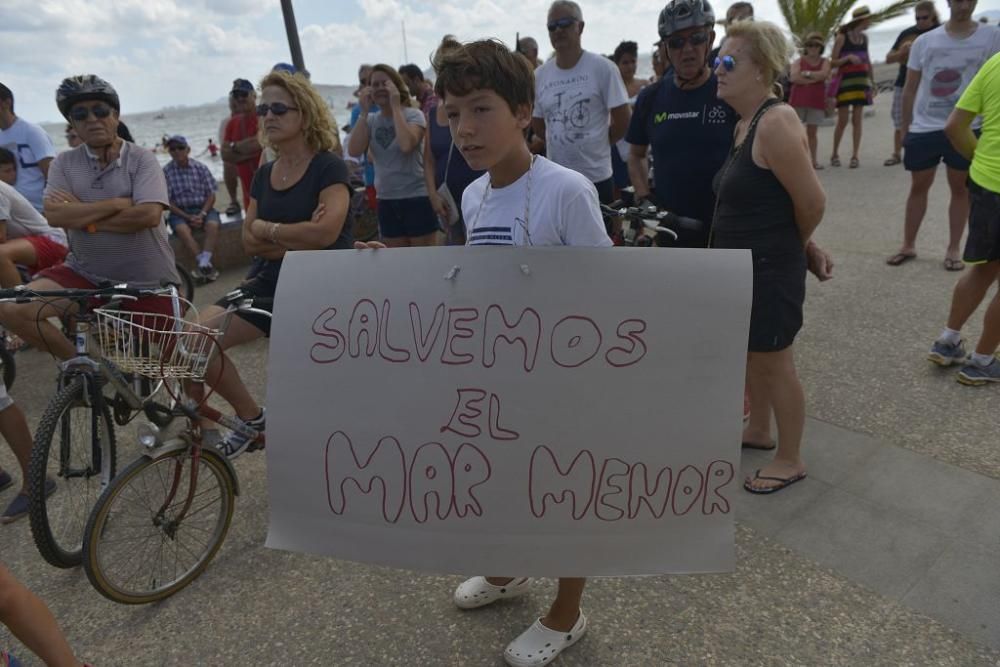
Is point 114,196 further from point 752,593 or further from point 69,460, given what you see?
point 752,593

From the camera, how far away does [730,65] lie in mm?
2350

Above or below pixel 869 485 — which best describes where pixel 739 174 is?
above

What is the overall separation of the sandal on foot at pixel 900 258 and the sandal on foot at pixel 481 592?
4.57 metres

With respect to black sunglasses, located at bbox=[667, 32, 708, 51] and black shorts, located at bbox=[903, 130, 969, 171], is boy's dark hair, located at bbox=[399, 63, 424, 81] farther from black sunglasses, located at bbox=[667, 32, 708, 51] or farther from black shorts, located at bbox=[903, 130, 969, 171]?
black shorts, located at bbox=[903, 130, 969, 171]

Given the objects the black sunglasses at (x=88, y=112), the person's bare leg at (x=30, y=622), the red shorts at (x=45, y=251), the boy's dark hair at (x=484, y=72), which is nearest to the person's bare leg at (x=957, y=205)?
the boy's dark hair at (x=484, y=72)

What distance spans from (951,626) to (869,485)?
0.78 meters

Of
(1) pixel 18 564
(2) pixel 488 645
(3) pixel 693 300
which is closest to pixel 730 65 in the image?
(3) pixel 693 300

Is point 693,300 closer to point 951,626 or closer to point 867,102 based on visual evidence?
point 951,626

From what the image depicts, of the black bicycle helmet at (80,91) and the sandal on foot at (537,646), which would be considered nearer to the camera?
the sandal on foot at (537,646)

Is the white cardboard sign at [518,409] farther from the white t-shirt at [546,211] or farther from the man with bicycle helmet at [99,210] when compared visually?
the man with bicycle helmet at [99,210]

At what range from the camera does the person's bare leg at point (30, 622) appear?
1.73 metres

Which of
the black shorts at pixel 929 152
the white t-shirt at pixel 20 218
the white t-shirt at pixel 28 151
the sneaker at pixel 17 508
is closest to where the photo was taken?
the sneaker at pixel 17 508

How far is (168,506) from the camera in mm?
2479

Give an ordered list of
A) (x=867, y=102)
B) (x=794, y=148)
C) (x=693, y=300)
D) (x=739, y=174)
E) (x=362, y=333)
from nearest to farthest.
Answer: (x=693, y=300), (x=362, y=333), (x=794, y=148), (x=739, y=174), (x=867, y=102)
